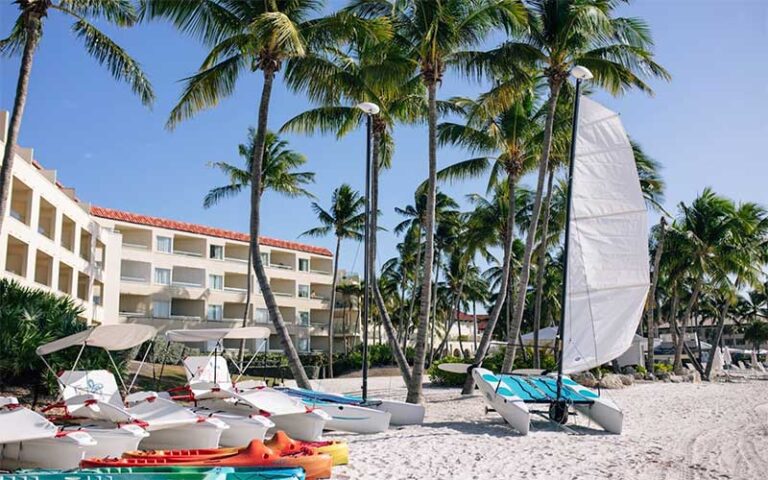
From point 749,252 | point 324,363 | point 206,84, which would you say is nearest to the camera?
point 206,84

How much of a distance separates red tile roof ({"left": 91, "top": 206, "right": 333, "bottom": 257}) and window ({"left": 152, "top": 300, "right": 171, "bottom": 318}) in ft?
17.5

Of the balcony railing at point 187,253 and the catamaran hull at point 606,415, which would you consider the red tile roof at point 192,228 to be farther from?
the catamaran hull at point 606,415

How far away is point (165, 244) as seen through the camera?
5047 centimetres

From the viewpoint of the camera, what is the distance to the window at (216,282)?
52812 millimetres

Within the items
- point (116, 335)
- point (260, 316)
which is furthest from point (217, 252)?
point (116, 335)

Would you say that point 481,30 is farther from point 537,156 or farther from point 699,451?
point 699,451

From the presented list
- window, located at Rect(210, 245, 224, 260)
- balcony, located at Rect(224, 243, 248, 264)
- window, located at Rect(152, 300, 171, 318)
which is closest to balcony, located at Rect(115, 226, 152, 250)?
window, located at Rect(152, 300, 171, 318)

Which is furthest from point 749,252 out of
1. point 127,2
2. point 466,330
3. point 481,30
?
point 466,330

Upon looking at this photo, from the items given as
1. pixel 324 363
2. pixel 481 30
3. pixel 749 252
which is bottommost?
pixel 324 363

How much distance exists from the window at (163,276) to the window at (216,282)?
3411mm

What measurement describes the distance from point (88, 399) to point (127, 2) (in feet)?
35.0

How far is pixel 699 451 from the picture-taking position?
1276cm

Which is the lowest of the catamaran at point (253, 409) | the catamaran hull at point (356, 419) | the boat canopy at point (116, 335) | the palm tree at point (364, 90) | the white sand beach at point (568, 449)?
the white sand beach at point (568, 449)

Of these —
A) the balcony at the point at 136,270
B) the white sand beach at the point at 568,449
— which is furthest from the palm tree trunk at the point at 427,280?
the balcony at the point at 136,270
